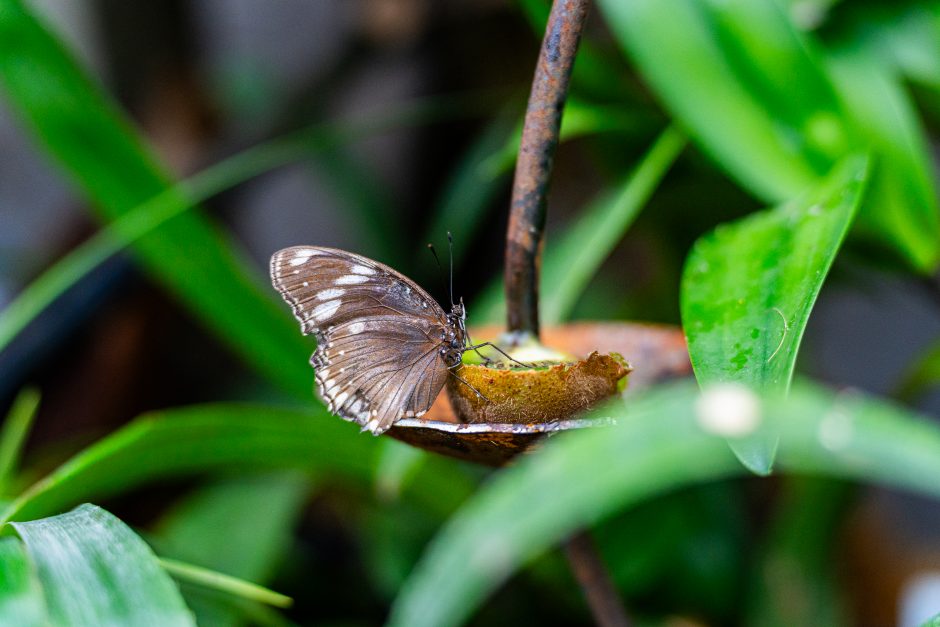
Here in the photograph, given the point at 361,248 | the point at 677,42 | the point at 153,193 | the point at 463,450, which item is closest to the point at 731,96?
the point at 677,42

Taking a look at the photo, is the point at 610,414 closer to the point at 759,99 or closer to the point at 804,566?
the point at 759,99

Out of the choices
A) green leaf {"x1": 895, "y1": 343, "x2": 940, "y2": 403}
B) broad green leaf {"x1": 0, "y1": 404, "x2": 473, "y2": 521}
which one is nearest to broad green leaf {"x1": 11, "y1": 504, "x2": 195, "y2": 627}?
broad green leaf {"x1": 0, "y1": 404, "x2": 473, "y2": 521}

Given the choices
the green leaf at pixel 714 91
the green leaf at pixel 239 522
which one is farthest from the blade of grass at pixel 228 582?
the green leaf at pixel 714 91

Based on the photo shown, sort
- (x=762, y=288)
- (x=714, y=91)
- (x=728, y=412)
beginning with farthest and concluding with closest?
1. (x=714, y=91)
2. (x=762, y=288)
3. (x=728, y=412)

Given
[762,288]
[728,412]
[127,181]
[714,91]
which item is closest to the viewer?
[728,412]

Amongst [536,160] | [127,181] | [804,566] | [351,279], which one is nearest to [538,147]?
[536,160]

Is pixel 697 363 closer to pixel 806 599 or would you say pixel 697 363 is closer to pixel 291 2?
pixel 806 599

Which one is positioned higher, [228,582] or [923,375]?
[923,375]

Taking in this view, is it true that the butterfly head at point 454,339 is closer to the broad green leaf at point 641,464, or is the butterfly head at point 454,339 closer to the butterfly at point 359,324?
the butterfly at point 359,324
